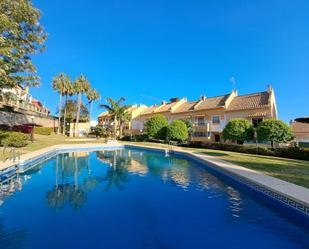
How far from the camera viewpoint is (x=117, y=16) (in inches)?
949

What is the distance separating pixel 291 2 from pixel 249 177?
15.3 m

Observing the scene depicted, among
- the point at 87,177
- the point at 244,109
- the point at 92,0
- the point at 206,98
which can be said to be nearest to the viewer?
the point at 87,177

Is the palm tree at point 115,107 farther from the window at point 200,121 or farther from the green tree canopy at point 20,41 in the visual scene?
the green tree canopy at point 20,41

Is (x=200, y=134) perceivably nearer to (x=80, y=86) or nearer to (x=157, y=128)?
(x=157, y=128)

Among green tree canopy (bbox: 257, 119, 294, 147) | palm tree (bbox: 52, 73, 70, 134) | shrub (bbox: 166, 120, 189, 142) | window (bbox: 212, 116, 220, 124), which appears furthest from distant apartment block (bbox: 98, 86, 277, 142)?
palm tree (bbox: 52, 73, 70, 134)

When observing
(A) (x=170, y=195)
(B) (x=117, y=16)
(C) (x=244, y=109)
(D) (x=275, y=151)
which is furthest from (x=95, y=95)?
(A) (x=170, y=195)

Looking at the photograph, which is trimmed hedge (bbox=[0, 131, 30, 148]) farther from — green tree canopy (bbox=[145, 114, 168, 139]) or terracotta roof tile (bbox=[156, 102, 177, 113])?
terracotta roof tile (bbox=[156, 102, 177, 113])

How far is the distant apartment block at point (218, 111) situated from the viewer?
3238 centimetres

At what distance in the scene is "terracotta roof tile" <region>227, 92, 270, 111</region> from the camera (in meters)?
32.7

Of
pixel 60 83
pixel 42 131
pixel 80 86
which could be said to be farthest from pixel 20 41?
pixel 80 86

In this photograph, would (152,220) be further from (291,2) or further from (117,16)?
(117,16)

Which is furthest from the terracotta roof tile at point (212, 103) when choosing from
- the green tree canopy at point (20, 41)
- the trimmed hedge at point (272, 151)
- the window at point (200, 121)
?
the green tree canopy at point (20, 41)

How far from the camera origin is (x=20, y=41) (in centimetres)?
1388

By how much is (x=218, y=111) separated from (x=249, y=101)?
5.35 meters
